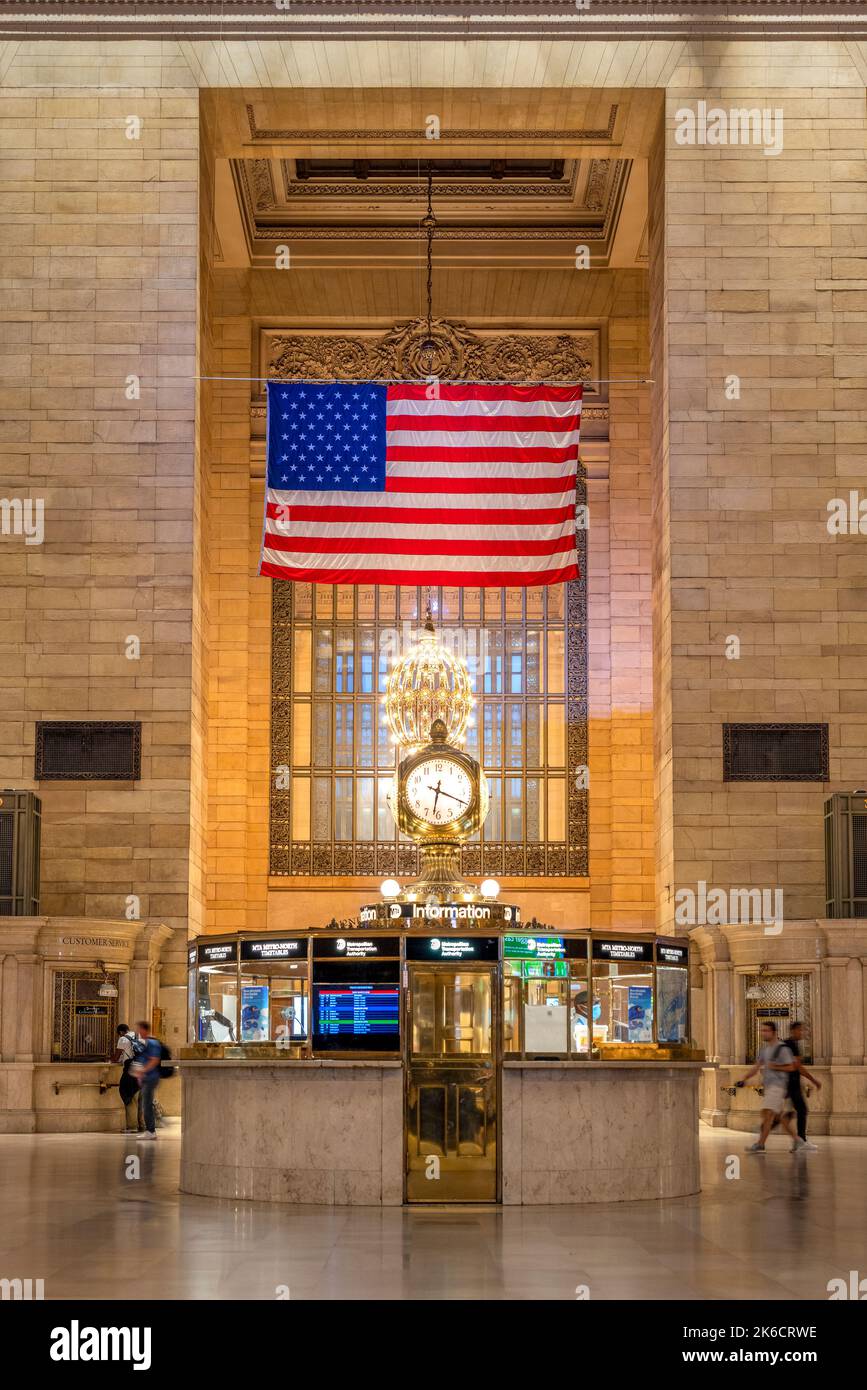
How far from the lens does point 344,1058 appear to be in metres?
11.7

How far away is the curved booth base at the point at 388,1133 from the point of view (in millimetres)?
11594

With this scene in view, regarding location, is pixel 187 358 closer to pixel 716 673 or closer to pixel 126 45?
pixel 126 45

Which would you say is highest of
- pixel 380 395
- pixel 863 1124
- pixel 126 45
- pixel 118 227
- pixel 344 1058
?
pixel 126 45

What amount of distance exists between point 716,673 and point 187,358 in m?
7.54

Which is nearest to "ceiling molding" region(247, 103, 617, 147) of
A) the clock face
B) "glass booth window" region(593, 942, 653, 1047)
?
the clock face

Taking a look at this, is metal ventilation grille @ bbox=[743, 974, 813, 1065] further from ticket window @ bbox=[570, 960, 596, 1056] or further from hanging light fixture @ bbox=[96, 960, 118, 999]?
ticket window @ bbox=[570, 960, 596, 1056]

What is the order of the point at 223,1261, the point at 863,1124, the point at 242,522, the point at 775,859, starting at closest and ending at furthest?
the point at 223,1261, the point at 863,1124, the point at 775,859, the point at 242,522

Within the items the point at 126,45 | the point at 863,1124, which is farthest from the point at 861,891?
the point at 126,45

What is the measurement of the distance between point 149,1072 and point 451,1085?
6550 mm

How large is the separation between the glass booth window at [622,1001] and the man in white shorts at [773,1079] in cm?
401

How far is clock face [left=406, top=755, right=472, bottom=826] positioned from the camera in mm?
14227

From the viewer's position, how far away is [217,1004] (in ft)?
40.8

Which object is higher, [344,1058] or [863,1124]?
[344,1058]

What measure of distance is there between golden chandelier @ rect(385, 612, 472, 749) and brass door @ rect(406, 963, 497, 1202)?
352 centimetres
